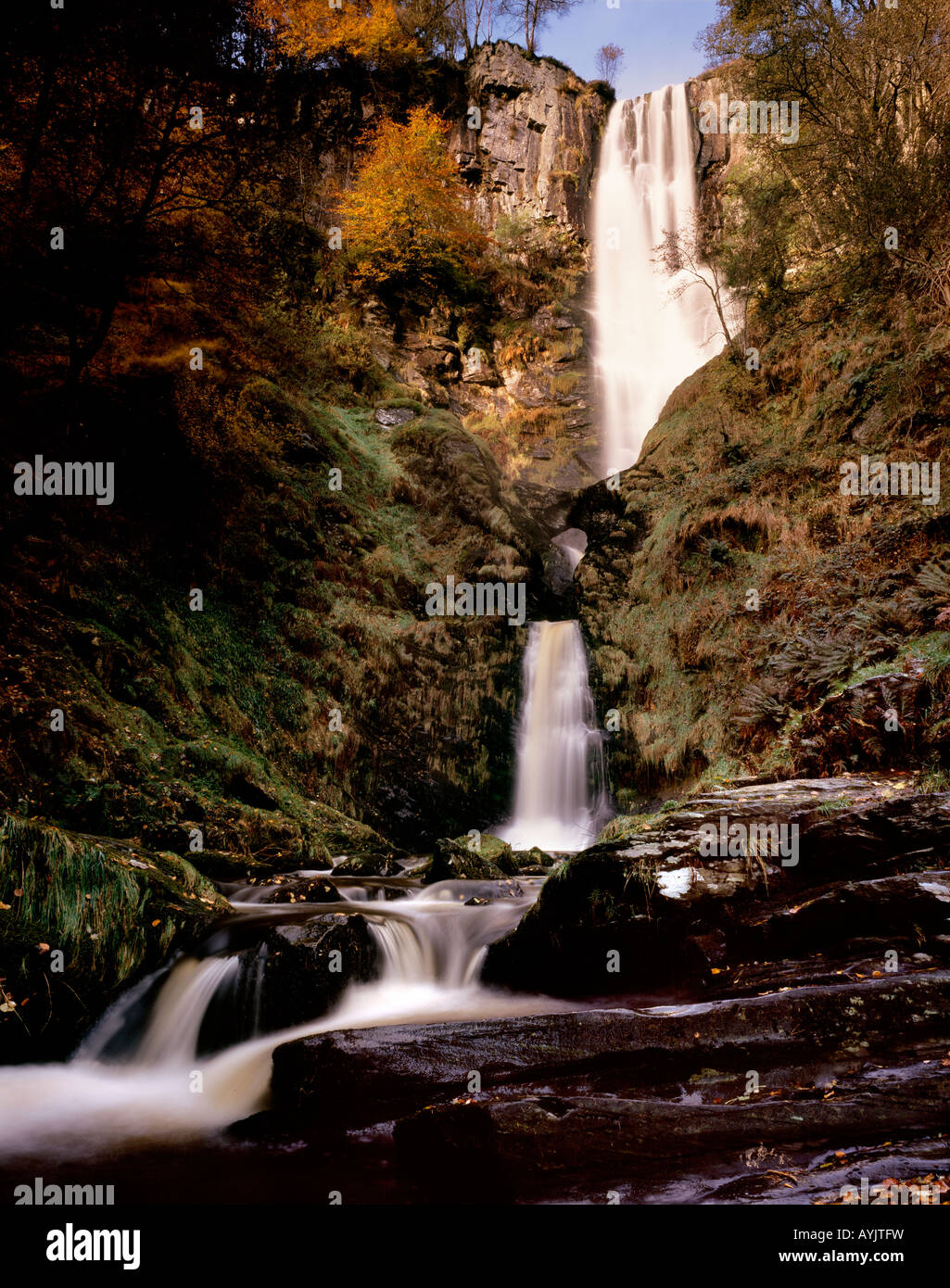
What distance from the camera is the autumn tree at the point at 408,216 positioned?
2322 centimetres

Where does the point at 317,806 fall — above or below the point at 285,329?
below

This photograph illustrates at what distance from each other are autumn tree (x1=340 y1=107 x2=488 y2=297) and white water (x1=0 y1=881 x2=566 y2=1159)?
22093 mm

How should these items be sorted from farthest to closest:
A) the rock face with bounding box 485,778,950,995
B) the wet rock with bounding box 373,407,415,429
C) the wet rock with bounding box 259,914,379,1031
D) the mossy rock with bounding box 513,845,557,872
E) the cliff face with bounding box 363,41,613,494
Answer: the cliff face with bounding box 363,41,613,494 < the wet rock with bounding box 373,407,415,429 < the mossy rock with bounding box 513,845,557,872 < the wet rock with bounding box 259,914,379,1031 < the rock face with bounding box 485,778,950,995

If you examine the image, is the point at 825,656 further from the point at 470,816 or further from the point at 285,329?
the point at 285,329

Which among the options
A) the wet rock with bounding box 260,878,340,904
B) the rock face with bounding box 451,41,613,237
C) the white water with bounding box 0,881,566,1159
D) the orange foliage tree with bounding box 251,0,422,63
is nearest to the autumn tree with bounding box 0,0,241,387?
the wet rock with bounding box 260,878,340,904

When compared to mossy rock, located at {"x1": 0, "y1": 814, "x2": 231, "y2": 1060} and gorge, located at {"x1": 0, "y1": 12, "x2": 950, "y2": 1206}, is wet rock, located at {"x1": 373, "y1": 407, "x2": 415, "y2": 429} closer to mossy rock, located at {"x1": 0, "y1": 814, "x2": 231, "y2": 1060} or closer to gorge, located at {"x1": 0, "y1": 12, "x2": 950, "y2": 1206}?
gorge, located at {"x1": 0, "y1": 12, "x2": 950, "y2": 1206}

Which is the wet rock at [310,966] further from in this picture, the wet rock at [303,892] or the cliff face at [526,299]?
the cliff face at [526,299]

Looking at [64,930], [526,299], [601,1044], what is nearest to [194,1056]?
[64,930]

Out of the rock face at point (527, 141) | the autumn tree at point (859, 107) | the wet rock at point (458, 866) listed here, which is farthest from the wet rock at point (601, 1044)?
the rock face at point (527, 141)

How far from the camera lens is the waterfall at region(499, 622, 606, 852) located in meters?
14.0

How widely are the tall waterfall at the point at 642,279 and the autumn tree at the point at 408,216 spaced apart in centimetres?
613

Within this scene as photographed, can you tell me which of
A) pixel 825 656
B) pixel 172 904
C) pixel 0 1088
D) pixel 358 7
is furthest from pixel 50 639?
pixel 358 7

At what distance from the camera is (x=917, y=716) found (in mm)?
7465
